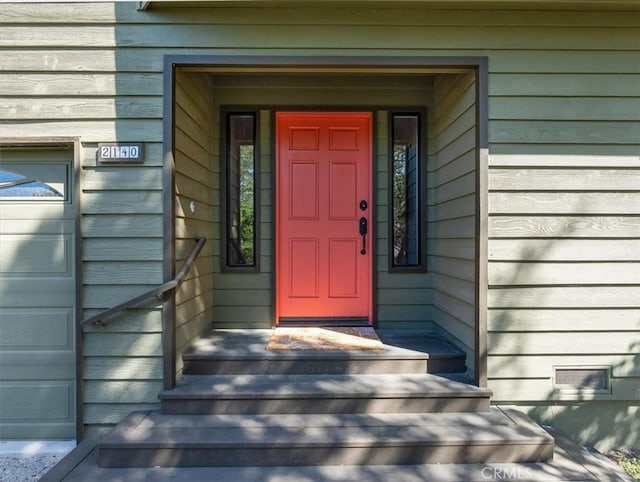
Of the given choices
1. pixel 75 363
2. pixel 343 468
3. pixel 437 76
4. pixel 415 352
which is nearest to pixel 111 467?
pixel 75 363

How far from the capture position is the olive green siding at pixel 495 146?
8.18ft

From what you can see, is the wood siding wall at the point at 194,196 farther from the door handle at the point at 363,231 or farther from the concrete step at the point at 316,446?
the door handle at the point at 363,231

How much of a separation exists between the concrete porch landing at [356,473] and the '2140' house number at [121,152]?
1710 mm

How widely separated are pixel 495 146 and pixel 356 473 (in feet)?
6.67

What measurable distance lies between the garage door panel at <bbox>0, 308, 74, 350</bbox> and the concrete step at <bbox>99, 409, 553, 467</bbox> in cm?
76

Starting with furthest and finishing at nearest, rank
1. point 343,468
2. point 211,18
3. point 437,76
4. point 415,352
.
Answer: point 437,76, point 415,352, point 211,18, point 343,468

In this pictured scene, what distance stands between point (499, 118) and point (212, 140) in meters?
2.16

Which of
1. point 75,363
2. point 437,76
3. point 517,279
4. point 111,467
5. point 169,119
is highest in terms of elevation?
point 437,76

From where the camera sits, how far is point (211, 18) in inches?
98.2

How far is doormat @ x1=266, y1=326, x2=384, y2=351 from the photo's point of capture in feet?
9.29

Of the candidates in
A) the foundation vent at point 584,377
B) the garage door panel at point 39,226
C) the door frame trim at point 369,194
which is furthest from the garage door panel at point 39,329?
the foundation vent at point 584,377

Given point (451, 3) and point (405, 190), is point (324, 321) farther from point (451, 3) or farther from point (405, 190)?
point (451, 3)

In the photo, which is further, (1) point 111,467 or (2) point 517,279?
(2) point 517,279

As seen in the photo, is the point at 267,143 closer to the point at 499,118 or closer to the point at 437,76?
the point at 437,76
